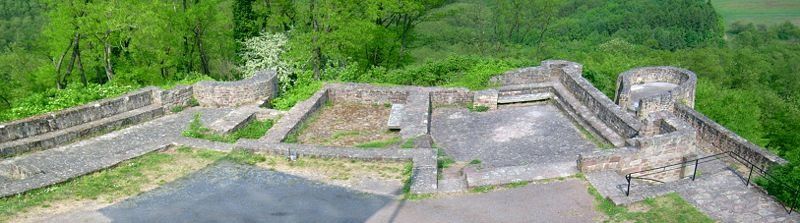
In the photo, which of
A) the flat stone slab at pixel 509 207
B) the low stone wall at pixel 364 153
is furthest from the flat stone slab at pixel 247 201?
the low stone wall at pixel 364 153

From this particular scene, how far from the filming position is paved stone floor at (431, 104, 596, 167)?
1284 centimetres

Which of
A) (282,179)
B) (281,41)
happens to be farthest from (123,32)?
(282,179)

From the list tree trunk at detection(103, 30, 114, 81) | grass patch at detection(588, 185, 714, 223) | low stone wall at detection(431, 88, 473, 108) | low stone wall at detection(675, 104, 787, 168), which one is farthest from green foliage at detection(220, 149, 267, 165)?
tree trunk at detection(103, 30, 114, 81)

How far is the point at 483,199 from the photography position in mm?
10047

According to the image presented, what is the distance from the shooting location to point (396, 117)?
1480 centimetres

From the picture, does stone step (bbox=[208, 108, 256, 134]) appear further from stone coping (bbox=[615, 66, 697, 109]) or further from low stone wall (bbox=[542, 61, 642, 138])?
stone coping (bbox=[615, 66, 697, 109])

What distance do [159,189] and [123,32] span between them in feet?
42.7

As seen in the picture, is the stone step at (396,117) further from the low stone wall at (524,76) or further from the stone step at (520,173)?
the stone step at (520,173)

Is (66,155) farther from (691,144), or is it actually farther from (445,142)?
(691,144)

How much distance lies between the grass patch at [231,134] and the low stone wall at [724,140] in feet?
34.3

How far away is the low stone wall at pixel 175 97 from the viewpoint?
15852 mm

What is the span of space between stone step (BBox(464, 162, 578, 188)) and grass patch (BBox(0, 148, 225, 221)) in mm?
5437

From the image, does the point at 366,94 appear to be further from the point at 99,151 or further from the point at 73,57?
the point at 73,57

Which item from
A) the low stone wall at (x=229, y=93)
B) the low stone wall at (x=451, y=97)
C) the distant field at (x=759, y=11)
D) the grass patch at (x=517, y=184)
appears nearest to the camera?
the grass patch at (x=517, y=184)
